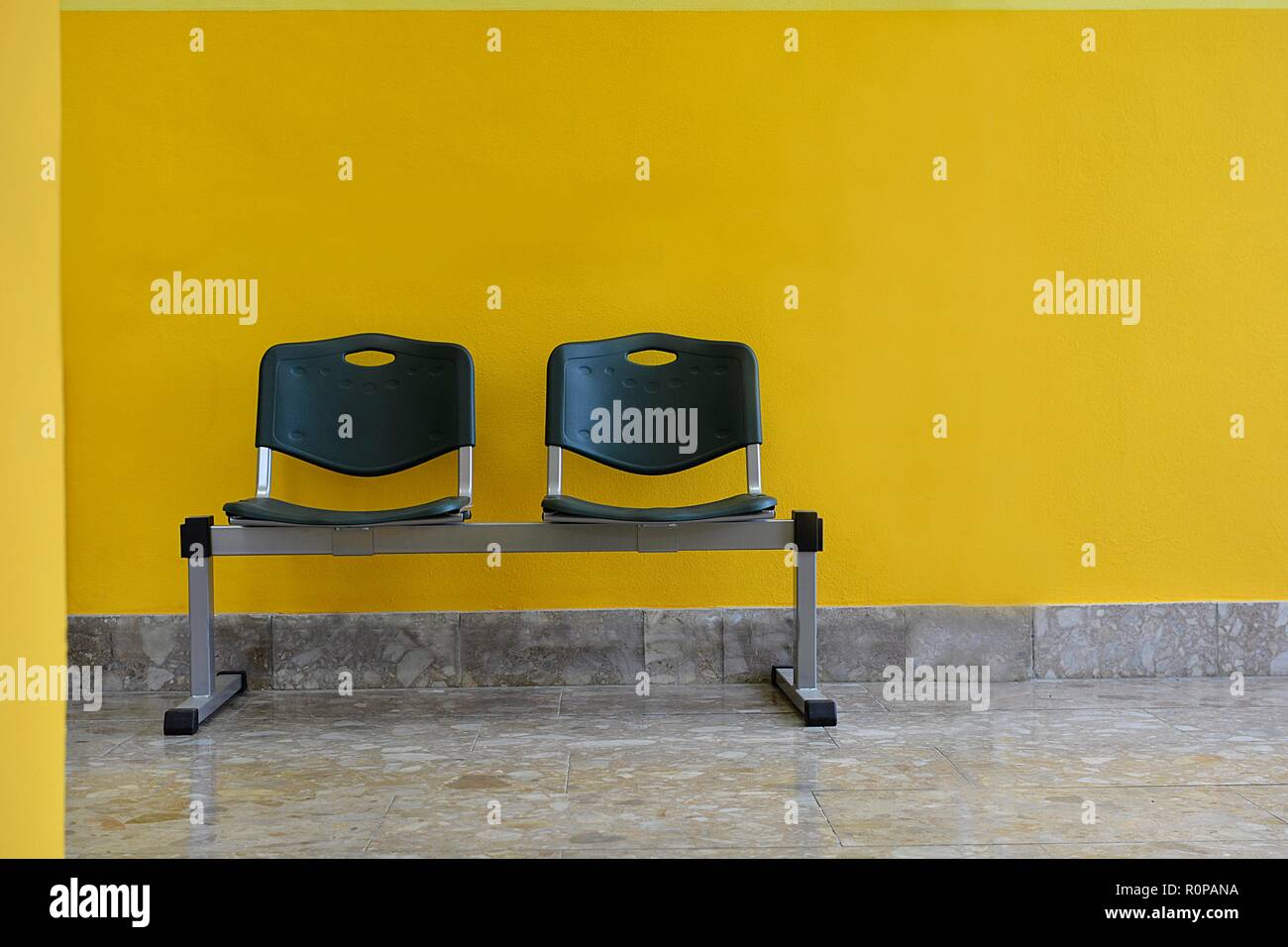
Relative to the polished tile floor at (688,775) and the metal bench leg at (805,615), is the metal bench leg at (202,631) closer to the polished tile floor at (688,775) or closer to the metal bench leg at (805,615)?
the polished tile floor at (688,775)

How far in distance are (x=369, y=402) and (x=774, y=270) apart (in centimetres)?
108

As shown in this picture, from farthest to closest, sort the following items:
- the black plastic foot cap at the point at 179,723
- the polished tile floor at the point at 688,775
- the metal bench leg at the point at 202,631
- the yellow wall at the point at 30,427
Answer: the metal bench leg at the point at 202,631
the black plastic foot cap at the point at 179,723
the polished tile floor at the point at 688,775
the yellow wall at the point at 30,427

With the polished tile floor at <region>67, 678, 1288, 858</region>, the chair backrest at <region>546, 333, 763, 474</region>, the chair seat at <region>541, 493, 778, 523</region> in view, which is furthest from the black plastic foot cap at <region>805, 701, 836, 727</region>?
the chair backrest at <region>546, 333, 763, 474</region>

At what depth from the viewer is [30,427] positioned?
0.81 m

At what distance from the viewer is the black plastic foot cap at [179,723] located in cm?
230

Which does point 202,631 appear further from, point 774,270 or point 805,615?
point 774,270

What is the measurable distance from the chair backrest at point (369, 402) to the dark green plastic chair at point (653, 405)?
0.76ft

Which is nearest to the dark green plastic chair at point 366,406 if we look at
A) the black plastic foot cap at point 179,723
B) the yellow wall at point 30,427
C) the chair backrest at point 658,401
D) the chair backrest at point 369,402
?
the chair backrest at point 369,402

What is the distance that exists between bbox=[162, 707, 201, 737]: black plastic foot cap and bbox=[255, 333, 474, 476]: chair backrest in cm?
65

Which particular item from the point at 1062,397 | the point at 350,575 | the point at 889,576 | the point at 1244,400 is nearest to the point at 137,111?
the point at 350,575

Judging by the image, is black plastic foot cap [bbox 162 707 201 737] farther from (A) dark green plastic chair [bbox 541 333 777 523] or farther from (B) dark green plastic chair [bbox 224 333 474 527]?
(A) dark green plastic chair [bbox 541 333 777 523]

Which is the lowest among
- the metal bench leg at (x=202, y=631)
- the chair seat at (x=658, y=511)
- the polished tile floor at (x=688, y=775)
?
the polished tile floor at (x=688, y=775)

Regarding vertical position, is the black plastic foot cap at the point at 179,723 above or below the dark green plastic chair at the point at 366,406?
below
